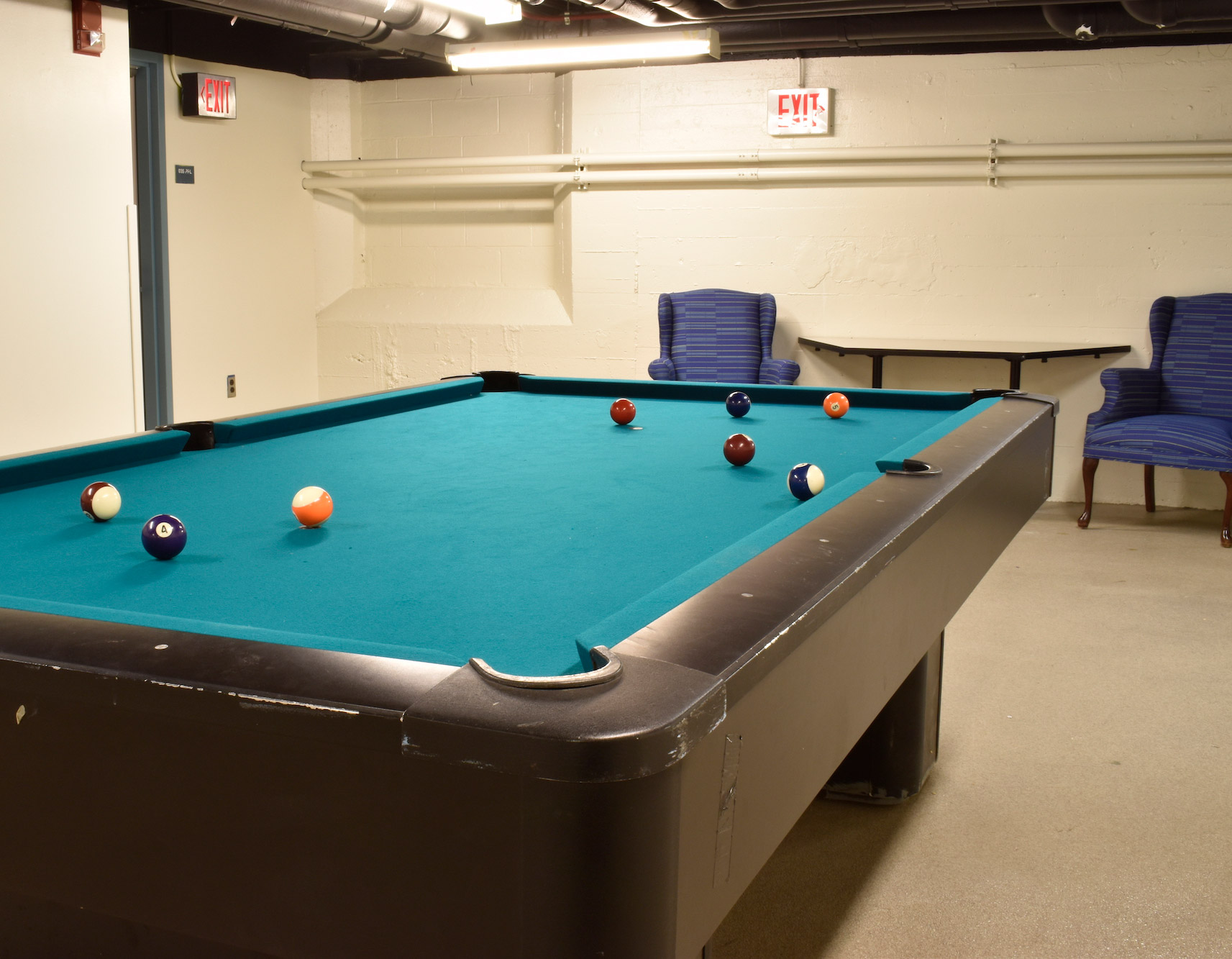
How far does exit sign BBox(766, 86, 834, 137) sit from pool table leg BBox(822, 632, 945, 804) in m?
4.33

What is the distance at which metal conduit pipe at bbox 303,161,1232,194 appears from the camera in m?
5.77

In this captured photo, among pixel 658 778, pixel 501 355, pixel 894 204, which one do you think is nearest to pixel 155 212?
pixel 501 355

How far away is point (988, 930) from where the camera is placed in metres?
2.00

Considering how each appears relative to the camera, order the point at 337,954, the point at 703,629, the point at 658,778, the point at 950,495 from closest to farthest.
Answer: the point at 658,778 → the point at 337,954 → the point at 703,629 → the point at 950,495

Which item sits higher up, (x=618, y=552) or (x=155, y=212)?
(x=155, y=212)

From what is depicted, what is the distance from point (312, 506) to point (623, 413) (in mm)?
1372

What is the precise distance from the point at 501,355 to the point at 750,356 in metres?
1.71

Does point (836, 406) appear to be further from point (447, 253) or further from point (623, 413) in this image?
point (447, 253)

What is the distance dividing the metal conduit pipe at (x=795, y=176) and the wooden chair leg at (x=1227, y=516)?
5.52 feet

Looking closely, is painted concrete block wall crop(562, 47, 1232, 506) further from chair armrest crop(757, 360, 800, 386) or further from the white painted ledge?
chair armrest crop(757, 360, 800, 386)

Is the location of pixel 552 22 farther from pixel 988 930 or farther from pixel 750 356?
pixel 988 930

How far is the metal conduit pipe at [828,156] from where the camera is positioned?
570cm

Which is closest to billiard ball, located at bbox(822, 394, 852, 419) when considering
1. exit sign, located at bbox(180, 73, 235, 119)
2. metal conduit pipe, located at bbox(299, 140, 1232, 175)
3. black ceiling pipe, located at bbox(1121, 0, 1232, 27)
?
black ceiling pipe, located at bbox(1121, 0, 1232, 27)

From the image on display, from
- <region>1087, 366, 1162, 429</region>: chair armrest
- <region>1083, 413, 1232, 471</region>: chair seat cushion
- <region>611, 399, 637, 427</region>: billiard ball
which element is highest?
<region>611, 399, 637, 427</region>: billiard ball
